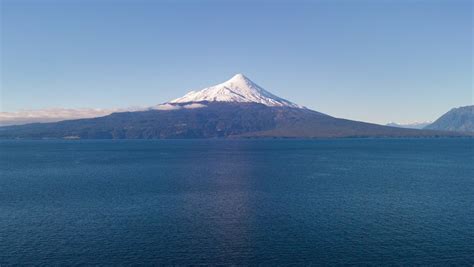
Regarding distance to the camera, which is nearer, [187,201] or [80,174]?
[187,201]

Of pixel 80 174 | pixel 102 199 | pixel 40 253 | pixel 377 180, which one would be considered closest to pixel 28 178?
pixel 80 174

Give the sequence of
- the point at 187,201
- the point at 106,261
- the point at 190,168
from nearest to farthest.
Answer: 1. the point at 106,261
2. the point at 187,201
3. the point at 190,168

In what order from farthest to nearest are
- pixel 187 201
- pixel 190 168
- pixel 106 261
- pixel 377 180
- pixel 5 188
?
1. pixel 190 168
2. pixel 377 180
3. pixel 5 188
4. pixel 187 201
5. pixel 106 261

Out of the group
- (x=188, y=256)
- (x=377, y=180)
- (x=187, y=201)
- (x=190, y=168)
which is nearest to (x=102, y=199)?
(x=187, y=201)

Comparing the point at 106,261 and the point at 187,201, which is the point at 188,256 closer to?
the point at 106,261

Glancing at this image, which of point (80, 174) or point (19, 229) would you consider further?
point (80, 174)

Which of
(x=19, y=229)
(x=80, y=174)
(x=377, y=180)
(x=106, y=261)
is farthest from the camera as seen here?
(x=80, y=174)

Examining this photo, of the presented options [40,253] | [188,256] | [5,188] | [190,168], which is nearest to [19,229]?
[40,253]

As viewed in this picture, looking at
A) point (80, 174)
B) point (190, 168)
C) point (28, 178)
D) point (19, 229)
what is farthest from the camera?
point (190, 168)

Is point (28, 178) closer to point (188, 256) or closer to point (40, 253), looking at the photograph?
point (40, 253)
